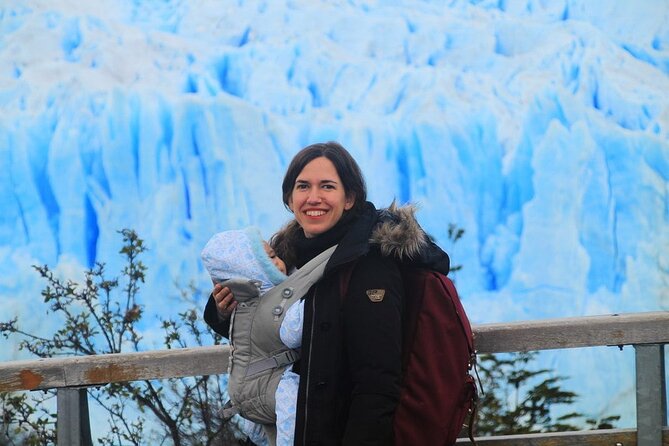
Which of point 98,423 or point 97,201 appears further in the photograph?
point 97,201

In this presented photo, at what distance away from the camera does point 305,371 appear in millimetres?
1646

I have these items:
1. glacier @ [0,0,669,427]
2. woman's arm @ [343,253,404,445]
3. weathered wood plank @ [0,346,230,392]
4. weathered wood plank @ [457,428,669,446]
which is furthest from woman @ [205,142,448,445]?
glacier @ [0,0,669,427]

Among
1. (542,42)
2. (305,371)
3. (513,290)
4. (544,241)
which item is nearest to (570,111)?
(542,42)

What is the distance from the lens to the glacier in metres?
4.09

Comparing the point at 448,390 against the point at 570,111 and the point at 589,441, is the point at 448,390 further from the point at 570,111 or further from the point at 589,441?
the point at 570,111

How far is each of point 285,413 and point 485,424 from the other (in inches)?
63.3

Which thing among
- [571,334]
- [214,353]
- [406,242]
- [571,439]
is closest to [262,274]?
[406,242]

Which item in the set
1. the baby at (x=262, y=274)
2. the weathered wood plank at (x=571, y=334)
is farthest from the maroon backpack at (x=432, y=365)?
the weathered wood plank at (x=571, y=334)

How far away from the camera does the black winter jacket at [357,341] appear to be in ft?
5.24

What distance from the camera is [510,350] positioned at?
2.08 metres

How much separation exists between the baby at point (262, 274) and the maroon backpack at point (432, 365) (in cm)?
14

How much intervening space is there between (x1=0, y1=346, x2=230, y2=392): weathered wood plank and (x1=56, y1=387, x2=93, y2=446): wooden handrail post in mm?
24

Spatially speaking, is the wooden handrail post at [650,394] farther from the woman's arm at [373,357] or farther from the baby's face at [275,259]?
the baby's face at [275,259]

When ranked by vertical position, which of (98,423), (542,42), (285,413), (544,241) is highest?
(542,42)
